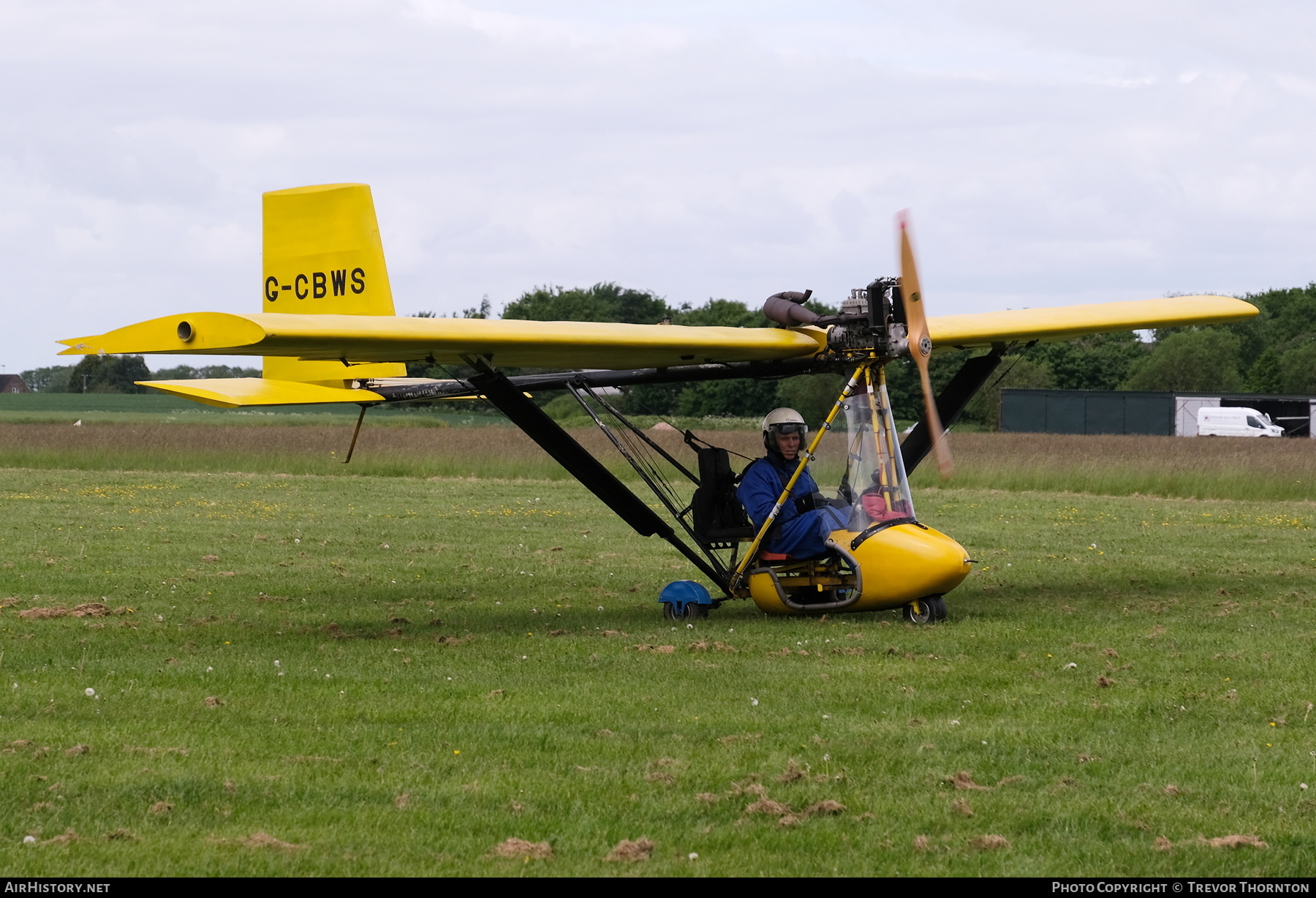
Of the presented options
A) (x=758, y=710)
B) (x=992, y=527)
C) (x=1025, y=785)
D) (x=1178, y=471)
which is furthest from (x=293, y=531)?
(x=1178, y=471)

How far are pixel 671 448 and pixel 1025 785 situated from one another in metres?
23.6

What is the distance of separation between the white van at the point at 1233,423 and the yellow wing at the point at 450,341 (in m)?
47.5

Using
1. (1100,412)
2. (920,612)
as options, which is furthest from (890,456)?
(1100,412)

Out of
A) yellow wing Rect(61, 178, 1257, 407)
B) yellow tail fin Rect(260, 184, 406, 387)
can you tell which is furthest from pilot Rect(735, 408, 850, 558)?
yellow tail fin Rect(260, 184, 406, 387)

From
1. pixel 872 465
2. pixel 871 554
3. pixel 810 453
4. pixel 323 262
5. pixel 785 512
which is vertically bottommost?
pixel 871 554

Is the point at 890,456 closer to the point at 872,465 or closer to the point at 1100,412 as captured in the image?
the point at 872,465

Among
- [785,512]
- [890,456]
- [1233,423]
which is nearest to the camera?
[890,456]

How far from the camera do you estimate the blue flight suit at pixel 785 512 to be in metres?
10.9

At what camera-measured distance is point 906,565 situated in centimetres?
1018

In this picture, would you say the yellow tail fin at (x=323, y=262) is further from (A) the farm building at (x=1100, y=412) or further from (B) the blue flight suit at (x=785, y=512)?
(A) the farm building at (x=1100, y=412)

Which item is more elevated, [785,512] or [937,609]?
[785,512]

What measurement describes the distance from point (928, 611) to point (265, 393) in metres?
6.78

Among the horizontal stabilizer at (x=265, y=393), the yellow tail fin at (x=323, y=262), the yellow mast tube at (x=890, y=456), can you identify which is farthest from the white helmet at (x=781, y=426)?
the yellow tail fin at (x=323, y=262)
